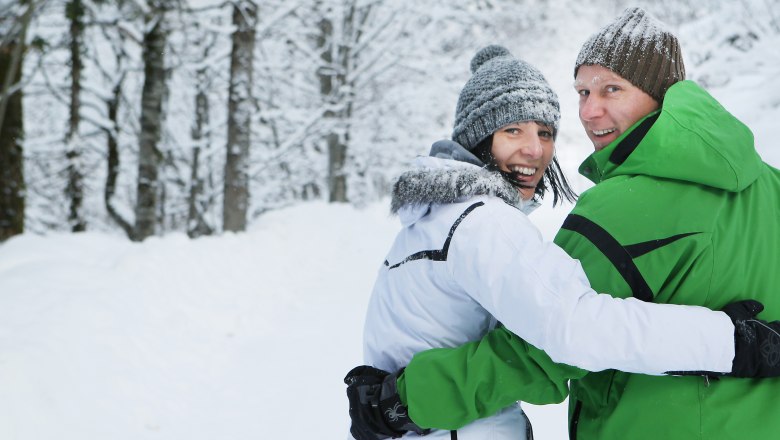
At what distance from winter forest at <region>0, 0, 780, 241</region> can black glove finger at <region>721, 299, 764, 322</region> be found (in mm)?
3227

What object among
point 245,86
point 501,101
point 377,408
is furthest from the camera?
point 245,86

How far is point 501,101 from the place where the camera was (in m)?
2.02

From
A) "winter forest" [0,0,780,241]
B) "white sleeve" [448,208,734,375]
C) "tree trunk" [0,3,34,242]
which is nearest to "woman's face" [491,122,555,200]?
"white sleeve" [448,208,734,375]

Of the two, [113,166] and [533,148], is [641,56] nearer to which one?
[533,148]

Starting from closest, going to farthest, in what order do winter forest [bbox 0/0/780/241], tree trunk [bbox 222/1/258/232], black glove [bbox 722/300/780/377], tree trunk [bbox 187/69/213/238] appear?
black glove [bbox 722/300/780/377]
winter forest [bbox 0/0/780/241]
tree trunk [bbox 222/1/258/232]
tree trunk [bbox 187/69/213/238]

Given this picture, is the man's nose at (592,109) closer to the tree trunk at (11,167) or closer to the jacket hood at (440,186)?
the jacket hood at (440,186)

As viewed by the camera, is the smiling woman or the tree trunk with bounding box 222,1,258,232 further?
the tree trunk with bounding box 222,1,258,232

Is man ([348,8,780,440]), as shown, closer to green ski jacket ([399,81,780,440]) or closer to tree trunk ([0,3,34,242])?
green ski jacket ([399,81,780,440])

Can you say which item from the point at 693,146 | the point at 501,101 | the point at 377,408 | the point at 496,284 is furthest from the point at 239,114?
the point at 693,146

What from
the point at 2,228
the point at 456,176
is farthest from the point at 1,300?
the point at 456,176

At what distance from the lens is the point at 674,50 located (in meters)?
1.82

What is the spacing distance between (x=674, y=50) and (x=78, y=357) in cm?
404

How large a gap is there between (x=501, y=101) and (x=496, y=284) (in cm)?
78

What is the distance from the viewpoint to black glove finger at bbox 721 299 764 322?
140 centimetres
